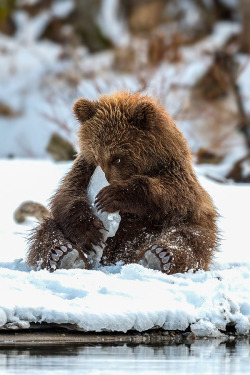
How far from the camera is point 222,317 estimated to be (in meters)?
5.50

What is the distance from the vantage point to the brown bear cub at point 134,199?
6230mm

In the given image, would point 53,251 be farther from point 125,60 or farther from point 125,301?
point 125,60

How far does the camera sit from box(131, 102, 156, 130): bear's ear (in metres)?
6.43

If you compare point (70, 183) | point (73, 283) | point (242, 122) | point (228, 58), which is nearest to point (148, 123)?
point (70, 183)

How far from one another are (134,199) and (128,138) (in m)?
0.51

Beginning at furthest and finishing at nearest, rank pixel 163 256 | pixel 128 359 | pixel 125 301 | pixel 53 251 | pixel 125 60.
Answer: pixel 125 60, pixel 53 251, pixel 163 256, pixel 125 301, pixel 128 359

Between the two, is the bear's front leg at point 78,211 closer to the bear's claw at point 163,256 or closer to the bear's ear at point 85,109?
the bear's ear at point 85,109

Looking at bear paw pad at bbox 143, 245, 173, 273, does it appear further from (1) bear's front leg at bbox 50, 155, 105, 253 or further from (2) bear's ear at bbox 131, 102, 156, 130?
(2) bear's ear at bbox 131, 102, 156, 130

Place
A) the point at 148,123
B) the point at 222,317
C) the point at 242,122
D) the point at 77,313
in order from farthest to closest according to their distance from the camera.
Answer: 1. the point at 242,122
2. the point at 148,123
3. the point at 222,317
4. the point at 77,313

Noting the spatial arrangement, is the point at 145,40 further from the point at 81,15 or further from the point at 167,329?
the point at 167,329

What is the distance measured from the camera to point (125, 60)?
2270cm

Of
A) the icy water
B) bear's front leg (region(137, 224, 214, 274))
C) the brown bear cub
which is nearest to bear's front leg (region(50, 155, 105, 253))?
the brown bear cub

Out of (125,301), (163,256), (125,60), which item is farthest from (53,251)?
(125,60)

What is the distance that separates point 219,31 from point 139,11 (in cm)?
266
